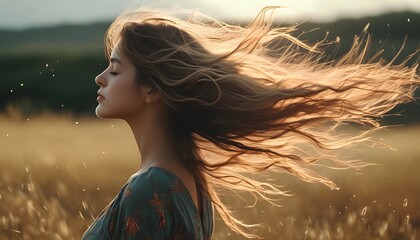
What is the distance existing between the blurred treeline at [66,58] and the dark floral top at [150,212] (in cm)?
423

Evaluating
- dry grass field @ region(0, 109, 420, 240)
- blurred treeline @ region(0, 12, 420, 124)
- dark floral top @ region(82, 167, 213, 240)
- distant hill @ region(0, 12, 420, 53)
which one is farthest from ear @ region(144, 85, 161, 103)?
Result: blurred treeline @ region(0, 12, 420, 124)

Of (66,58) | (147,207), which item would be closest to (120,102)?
(147,207)

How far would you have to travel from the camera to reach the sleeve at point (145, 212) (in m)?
3.23

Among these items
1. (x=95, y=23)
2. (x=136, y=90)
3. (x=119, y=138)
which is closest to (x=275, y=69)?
(x=136, y=90)

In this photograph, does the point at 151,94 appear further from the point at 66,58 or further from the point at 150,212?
the point at 66,58

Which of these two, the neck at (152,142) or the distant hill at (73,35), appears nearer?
the neck at (152,142)

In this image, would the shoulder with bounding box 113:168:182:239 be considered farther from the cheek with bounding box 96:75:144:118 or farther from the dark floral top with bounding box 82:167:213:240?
the cheek with bounding box 96:75:144:118

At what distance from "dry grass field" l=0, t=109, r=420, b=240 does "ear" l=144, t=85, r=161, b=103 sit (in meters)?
1.66

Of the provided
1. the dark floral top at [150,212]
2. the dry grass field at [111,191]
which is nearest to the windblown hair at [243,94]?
the dark floral top at [150,212]

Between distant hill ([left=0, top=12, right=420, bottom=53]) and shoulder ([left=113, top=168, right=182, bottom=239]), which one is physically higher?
shoulder ([left=113, top=168, right=182, bottom=239])

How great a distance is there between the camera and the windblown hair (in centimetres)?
351

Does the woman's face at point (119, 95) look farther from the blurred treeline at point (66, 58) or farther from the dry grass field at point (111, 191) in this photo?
the blurred treeline at point (66, 58)

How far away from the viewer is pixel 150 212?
3.24 m

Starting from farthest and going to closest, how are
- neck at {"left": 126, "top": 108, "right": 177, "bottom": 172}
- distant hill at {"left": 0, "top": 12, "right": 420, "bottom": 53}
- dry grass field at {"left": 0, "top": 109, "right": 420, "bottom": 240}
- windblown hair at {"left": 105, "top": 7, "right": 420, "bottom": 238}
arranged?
distant hill at {"left": 0, "top": 12, "right": 420, "bottom": 53}
dry grass field at {"left": 0, "top": 109, "right": 420, "bottom": 240}
windblown hair at {"left": 105, "top": 7, "right": 420, "bottom": 238}
neck at {"left": 126, "top": 108, "right": 177, "bottom": 172}
